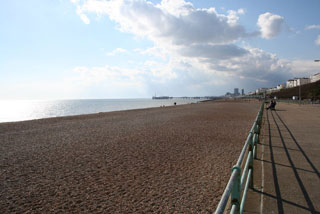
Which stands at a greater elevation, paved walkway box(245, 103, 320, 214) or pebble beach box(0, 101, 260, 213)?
paved walkway box(245, 103, 320, 214)

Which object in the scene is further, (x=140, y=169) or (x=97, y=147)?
(x=97, y=147)

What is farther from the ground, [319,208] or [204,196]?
[319,208]

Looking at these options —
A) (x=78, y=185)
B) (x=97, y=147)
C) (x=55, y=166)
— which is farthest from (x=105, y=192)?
(x=97, y=147)

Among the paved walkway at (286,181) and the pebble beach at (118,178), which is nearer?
the paved walkway at (286,181)

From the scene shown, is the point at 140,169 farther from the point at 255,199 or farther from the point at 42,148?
the point at 42,148

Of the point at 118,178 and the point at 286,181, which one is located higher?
the point at 286,181

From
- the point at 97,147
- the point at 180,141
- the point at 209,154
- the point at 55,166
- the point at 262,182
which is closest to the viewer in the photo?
the point at 262,182

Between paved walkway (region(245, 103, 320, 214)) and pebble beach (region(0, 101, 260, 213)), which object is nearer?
paved walkway (region(245, 103, 320, 214))

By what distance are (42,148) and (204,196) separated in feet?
26.0

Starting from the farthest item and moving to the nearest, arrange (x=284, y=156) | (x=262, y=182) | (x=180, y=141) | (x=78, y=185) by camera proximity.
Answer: (x=180, y=141)
(x=284, y=156)
(x=78, y=185)
(x=262, y=182)

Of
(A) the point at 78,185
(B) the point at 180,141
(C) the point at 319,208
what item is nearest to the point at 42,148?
(A) the point at 78,185

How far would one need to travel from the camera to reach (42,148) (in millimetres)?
9219

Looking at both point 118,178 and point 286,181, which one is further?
point 118,178

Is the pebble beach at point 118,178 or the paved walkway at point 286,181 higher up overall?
the paved walkway at point 286,181
